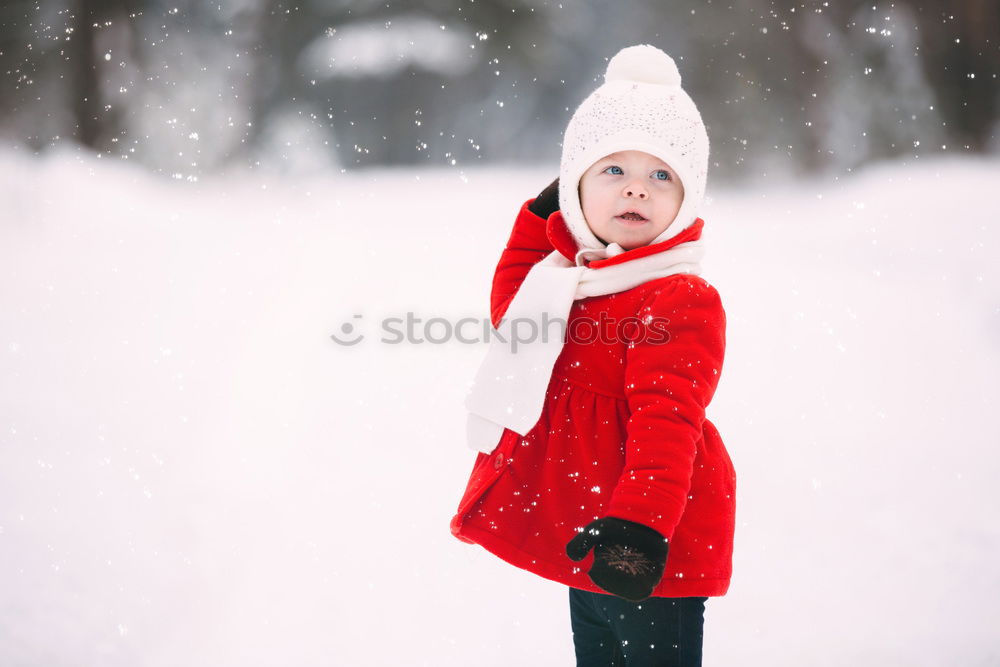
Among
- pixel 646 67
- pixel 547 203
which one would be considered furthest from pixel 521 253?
pixel 646 67

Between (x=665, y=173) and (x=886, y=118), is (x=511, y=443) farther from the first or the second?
(x=886, y=118)

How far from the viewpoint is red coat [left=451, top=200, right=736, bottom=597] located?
2.88 ft

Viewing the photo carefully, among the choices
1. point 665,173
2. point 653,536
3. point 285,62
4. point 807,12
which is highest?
point 807,12

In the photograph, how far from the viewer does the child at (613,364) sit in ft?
3.10

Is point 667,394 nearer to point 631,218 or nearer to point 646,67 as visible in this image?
point 631,218

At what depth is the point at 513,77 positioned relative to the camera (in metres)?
5.22

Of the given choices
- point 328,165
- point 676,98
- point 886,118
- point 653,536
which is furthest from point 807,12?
point 653,536

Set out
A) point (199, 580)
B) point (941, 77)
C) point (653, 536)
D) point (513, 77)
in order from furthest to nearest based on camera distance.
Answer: point (513, 77)
point (941, 77)
point (199, 580)
point (653, 536)

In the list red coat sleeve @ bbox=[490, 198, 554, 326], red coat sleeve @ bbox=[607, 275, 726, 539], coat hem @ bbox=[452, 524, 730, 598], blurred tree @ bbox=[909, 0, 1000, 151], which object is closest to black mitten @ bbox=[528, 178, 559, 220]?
red coat sleeve @ bbox=[490, 198, 554, 326]

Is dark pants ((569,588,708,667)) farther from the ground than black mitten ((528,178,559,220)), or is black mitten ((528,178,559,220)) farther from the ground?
black mitten ((528,178,559,220))

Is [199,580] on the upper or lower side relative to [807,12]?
lower

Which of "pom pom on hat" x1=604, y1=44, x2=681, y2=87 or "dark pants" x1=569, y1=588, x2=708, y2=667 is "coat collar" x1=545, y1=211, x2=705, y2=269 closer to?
"pom pom on hat" x1=604, y1=44, x2=681, y2=87

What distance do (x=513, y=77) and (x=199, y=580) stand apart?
4.18m

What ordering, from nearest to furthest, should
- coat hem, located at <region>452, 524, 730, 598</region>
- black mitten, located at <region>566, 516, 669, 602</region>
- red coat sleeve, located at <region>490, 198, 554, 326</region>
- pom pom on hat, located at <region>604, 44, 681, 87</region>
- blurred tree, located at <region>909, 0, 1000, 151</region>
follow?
black mitten, located at <region>566, 516, 669, 602</region>, coat hem, located at <region>452, 524, 730, 598</region>, pom pom on hat, located at <region>604, 44, 681, 87</region>, red coat sleeve, located at <region>490, 198, 554, 326</region>, blurred tree, located at <region>909, 0, 1000, 151</region>
